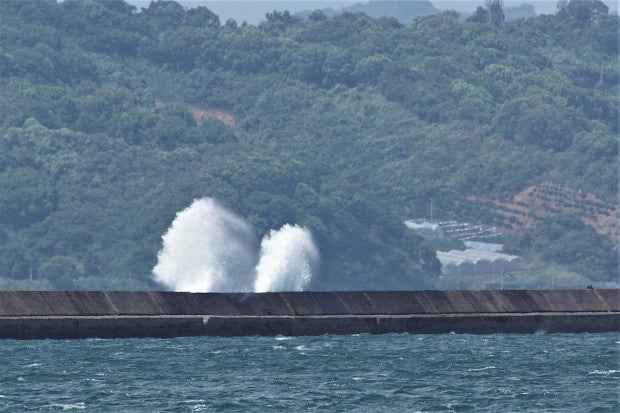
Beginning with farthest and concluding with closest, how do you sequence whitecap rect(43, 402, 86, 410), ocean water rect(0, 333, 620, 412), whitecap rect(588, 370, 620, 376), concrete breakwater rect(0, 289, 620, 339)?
concrete breakwater rect(0, 289, 620, 339)
whitecap rect(588, 370, 620, 376)
ocean water rect(0, 333, 620, 412)
whitecap rect(43, 402, 86, 410)

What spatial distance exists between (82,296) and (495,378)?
17570 mm

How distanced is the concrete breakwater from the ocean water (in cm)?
101

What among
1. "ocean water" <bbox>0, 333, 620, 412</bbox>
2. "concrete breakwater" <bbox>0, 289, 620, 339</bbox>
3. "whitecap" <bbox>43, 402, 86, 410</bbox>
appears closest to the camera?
"whitecap" <bbox>43, 402, 86, 410</bbox>

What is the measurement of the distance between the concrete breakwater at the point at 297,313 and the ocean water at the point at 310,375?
1005 millimetres

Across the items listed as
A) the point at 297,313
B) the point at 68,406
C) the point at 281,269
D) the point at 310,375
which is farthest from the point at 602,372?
the point at 281,269

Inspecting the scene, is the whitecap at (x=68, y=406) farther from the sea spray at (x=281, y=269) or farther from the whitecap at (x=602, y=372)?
the sea spray at (x=281, y=269)

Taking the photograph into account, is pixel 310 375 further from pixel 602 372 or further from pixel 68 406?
pixel 68 406

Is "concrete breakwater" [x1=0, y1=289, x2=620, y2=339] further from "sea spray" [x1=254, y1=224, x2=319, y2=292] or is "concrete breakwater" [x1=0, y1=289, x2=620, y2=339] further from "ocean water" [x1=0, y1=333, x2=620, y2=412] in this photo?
"sea spray" [x1=254, y1=224, x2=319, y2=292]

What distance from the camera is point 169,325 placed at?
61156 millimetres

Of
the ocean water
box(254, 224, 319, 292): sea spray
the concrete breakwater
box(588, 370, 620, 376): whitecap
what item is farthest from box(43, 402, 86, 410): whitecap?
box(254, 224, 319, 292): sea spray

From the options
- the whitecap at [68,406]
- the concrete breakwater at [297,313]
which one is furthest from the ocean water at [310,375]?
the concrete breakwater at [297,313]

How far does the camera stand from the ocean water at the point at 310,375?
42.7m

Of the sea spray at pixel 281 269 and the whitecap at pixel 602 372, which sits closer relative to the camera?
the whitecap at pixel 602 372

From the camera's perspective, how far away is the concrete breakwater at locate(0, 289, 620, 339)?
59.7m
